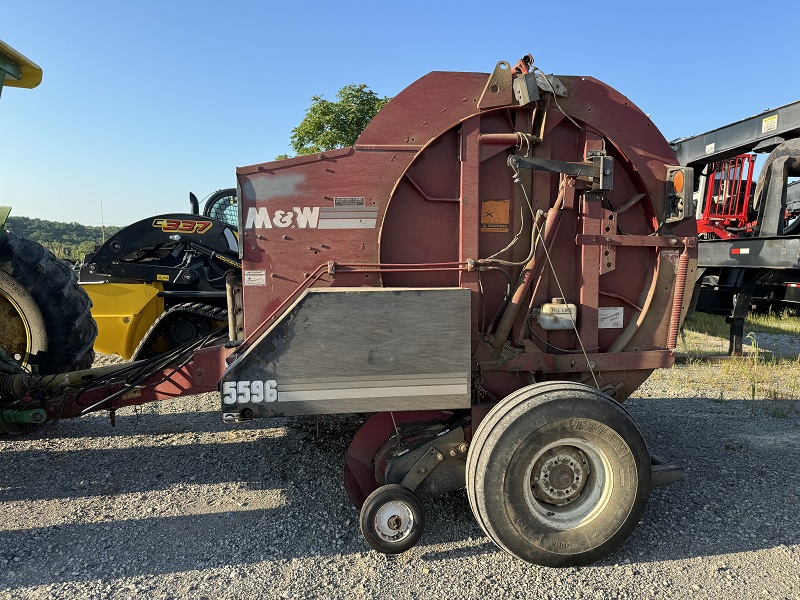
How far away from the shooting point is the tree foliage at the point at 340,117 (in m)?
15.1

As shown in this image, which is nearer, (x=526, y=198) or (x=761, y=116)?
(x=526, y=198)

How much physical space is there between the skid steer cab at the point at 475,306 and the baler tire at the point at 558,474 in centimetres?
1

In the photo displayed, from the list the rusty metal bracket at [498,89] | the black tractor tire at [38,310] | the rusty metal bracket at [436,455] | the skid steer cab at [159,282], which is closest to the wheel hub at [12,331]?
the black tractor tire at [38,310]

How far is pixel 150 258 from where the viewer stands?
24.6ft

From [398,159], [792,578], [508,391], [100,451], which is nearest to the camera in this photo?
[792,578]

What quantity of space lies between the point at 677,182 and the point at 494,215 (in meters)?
1.14

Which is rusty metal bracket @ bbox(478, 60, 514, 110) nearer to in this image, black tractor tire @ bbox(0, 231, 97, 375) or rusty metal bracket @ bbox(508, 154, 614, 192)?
rusty metal bracket @ bbox(508, 154, 614, 192)

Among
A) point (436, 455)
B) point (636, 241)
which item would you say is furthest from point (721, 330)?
point (436, 455)

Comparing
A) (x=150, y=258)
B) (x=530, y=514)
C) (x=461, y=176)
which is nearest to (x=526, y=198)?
(x=461, y=176)

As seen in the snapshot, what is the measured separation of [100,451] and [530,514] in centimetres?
360

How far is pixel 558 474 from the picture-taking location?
10.0ft

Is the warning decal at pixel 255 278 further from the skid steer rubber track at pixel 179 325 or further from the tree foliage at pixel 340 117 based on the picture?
the tree foliage at pixel 340 117

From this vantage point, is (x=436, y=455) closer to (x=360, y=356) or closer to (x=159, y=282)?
(x=360, y=356)

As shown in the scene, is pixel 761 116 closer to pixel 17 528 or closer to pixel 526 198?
pixel 526 198
